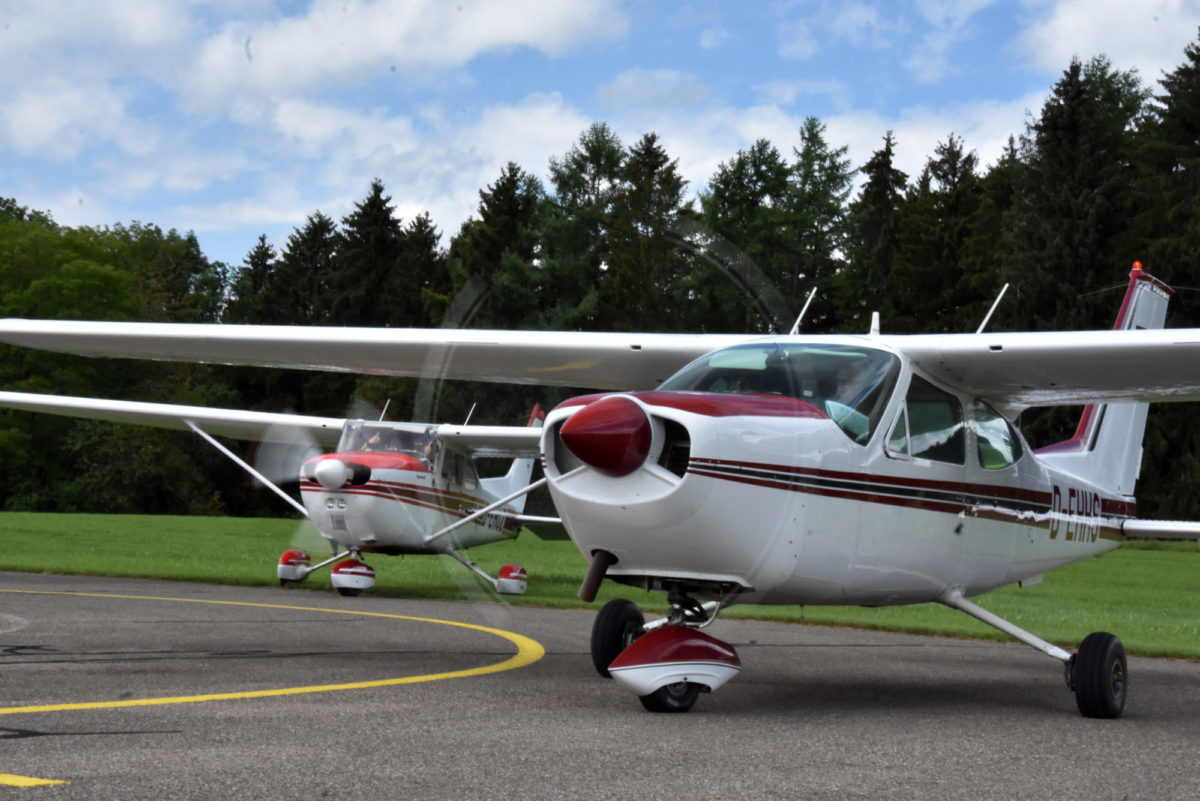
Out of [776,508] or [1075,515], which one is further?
[1075,515]

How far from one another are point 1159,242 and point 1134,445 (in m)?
35.9

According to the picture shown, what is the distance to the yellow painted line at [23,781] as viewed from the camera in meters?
4.12

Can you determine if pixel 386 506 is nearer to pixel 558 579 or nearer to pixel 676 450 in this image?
pixel 558 579

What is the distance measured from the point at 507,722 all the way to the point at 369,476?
1112 centimetres

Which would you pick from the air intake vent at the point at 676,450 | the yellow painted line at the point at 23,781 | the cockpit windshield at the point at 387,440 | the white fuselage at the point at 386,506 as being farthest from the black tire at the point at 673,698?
the cockpit windshield at the point at 387,440

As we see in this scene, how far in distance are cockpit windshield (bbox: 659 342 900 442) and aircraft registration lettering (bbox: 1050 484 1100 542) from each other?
2738 mm

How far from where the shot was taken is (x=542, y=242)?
32625 mm

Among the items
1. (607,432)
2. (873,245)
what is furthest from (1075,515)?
(873,245)

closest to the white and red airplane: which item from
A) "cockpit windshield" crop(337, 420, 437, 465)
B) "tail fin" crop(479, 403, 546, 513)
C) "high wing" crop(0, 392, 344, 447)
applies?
"high wing" crop(0, 392, 344, 447)

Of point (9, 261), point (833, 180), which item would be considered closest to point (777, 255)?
point (833, 180)

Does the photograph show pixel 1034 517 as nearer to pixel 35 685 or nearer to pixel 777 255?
pixel 35 685

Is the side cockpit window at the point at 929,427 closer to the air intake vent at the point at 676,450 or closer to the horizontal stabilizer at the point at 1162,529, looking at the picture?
the air intake vent at the point at 676,450

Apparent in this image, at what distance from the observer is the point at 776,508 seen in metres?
6.71

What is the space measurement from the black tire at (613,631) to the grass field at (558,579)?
6.27m
